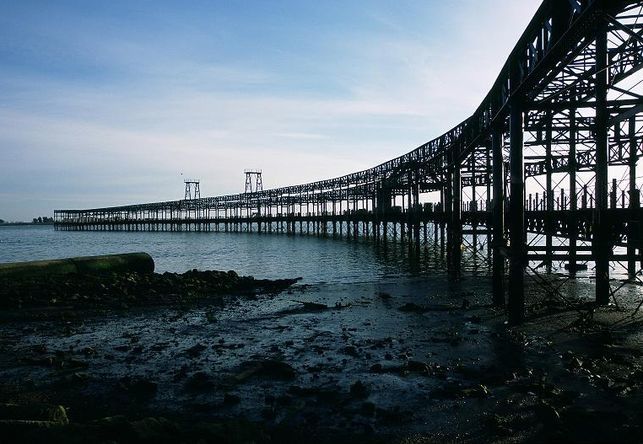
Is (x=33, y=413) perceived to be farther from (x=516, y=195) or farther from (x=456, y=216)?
(x=456, y=216)

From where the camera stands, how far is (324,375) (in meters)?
9.53

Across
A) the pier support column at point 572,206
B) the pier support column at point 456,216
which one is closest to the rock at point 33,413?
the pier support column at point 572,206

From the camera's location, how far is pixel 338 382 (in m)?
9.09

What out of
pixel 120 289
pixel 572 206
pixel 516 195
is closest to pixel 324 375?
pixel 516 195

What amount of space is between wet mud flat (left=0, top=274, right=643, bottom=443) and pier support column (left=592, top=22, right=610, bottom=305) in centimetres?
114

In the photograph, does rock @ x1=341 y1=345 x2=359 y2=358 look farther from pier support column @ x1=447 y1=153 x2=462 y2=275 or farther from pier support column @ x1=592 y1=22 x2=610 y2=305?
pier support column @ x1=447 y1=153 x2=462 y2=275

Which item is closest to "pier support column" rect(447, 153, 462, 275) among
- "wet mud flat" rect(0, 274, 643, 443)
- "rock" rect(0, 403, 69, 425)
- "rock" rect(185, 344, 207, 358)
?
"wet mud flat" rect(0, 274, 643, 443)

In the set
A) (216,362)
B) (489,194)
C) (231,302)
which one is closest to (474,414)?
(216,362)

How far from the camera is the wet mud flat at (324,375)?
6785 mm

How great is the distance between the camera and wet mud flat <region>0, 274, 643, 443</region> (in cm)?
679

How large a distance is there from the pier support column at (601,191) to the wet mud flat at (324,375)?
1.14 metres

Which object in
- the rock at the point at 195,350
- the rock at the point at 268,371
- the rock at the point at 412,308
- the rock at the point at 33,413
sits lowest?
the rock at the point at 412,308

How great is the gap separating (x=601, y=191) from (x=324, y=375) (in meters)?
11.5

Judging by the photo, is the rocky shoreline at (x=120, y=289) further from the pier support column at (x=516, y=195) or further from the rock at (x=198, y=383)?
the pier support column at (x=516, y=195)
